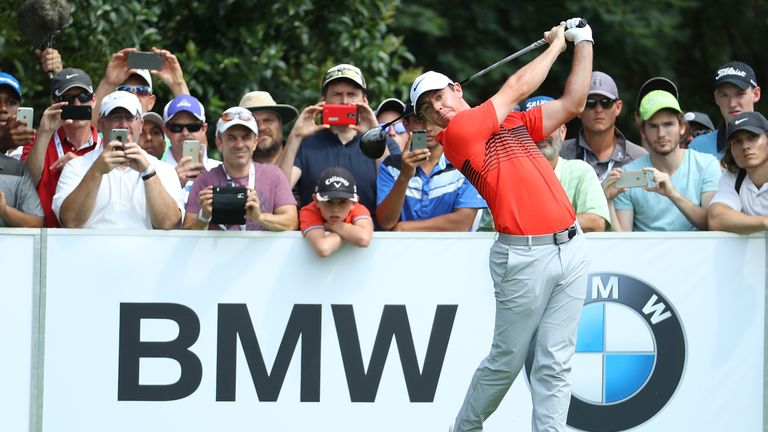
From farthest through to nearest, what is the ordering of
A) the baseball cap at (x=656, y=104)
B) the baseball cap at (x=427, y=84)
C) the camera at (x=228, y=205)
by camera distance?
the baseball cap at (x=656, y=104)
the camera at (x=228, y=205)
the baseball cap at (x=427, y=84)

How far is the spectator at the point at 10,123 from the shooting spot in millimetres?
8336

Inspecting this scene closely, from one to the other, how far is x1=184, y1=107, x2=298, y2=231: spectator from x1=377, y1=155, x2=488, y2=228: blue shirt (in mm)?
664

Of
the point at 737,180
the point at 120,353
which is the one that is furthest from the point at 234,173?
the point at 737,180

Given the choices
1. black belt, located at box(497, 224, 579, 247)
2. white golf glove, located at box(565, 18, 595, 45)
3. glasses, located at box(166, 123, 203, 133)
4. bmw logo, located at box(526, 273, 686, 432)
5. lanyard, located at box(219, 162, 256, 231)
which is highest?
glasses, located at box(166, 123, 203, 133)

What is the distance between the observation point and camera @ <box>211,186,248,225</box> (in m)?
7.24

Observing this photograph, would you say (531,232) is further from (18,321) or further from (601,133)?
(18,321)

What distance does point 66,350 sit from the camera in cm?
739

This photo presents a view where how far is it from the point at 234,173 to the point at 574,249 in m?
2.19

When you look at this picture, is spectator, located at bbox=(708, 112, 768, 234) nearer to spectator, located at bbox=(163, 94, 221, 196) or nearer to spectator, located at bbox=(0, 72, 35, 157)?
spectator, located at bbox=(163, 94, 221, 196)

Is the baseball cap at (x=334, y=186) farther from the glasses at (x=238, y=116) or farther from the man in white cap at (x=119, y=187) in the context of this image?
the man in white cap at (x=119, y=187)

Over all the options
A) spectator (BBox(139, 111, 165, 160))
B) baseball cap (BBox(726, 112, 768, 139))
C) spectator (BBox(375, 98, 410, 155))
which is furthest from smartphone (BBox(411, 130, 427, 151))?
spectator (BBox(139, 111, 165, 160))

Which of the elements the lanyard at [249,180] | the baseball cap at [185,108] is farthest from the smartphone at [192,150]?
the baseball cap at [185,108]

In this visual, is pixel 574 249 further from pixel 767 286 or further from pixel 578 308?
pixel 767 286

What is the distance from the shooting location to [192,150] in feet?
26.4
